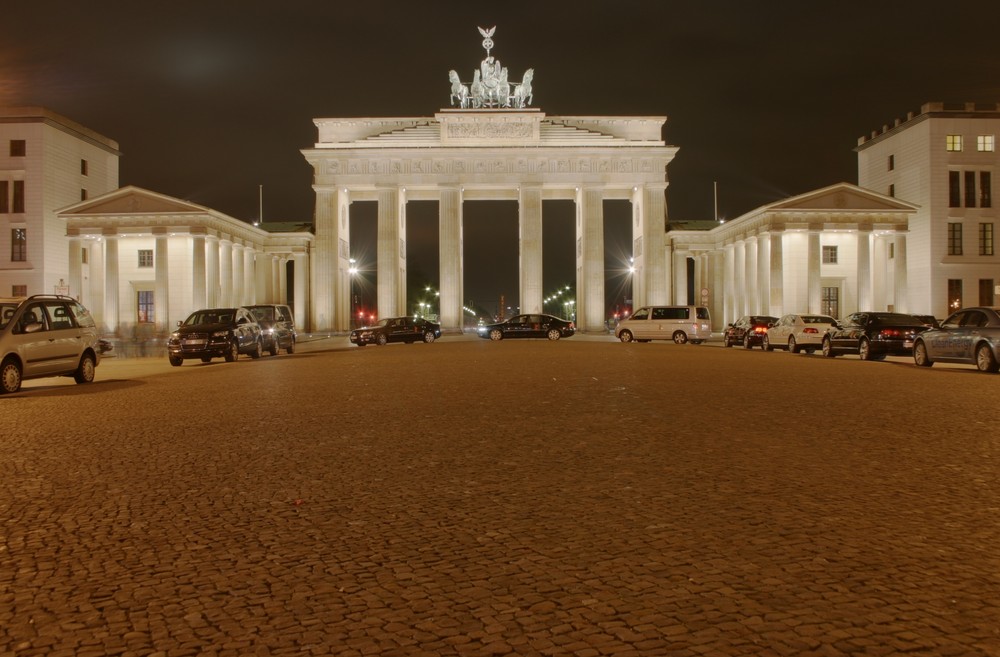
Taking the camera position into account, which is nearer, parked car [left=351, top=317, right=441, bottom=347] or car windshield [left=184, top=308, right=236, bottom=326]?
car windshield [left=184, top=308, right=236, bottom=326]

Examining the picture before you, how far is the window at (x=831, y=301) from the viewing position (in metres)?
61.2

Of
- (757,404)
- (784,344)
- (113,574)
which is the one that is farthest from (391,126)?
(113,574)

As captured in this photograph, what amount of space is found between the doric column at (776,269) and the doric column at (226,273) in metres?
39.0

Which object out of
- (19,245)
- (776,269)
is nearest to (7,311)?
(19,245)

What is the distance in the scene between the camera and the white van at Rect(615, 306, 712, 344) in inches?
1634

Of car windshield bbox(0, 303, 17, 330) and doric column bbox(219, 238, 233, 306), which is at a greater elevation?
doric column bbox(219, 238, 233, 306)

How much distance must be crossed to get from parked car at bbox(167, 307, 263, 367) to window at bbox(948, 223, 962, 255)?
4997 cm

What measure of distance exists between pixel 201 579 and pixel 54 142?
209ft

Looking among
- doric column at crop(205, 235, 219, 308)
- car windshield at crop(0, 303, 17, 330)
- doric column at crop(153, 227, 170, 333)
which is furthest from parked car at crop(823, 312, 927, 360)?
doric column at crop(153, 227, 170, 333)

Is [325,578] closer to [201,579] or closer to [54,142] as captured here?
[201,579]

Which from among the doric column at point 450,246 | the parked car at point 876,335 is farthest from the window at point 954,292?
the doric column at point 450,246

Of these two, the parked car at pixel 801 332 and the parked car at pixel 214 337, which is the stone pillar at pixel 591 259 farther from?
the parked car at pixel 214 337

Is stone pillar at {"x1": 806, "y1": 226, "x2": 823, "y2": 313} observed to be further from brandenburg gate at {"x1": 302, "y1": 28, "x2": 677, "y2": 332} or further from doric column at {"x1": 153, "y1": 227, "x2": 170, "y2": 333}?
doric column at {"x1": 153, "y1": 227, "x2": 170, "y2": 333}

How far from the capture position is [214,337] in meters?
25.5
